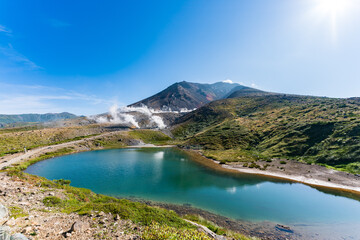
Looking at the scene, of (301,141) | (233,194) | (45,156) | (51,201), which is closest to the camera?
(51,201)

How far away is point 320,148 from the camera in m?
53.5

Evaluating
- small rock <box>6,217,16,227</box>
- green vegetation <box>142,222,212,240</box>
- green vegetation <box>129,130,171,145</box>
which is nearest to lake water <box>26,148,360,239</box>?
green vegetation <box>142,222,212,240</box>

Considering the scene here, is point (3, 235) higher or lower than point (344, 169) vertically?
higher

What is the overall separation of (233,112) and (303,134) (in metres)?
108

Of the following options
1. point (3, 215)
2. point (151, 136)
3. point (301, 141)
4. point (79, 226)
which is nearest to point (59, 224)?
point (79, 226)

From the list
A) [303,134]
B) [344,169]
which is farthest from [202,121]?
[344,169]

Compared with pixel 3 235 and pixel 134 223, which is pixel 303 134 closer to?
pixel 134 223

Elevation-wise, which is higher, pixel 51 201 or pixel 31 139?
pixel 51 201

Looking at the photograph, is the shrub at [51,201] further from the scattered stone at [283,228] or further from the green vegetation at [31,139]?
the green vegetation at [31,139]

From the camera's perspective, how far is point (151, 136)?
144 meters

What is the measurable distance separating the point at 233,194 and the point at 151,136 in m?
119

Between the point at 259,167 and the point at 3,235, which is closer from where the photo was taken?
the point at 3,235

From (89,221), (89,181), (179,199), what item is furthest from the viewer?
(89,181)

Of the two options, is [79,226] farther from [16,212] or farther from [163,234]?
[16,212]
